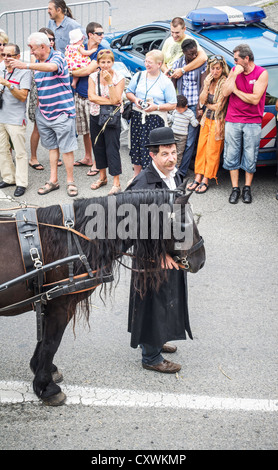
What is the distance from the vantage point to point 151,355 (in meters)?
4.44

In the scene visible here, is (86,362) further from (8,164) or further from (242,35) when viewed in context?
(242,35)

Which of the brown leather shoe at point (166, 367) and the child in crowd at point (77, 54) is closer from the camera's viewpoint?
the brown leather shoe at point (166, 367)

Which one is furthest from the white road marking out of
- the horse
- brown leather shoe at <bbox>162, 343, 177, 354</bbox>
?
the horse

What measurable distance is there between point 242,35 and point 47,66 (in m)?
3.22

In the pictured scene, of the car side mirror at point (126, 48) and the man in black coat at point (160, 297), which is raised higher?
the car side mirror at point (126, 48)

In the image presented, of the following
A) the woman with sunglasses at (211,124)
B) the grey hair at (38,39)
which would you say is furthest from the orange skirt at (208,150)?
the grey hair at (38,39)

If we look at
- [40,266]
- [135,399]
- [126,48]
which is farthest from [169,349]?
[126,48]

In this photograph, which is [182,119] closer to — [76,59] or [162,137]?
[76,59]

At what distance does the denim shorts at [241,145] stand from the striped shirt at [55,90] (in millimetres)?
2119

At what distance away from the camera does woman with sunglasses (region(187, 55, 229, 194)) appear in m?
7.12

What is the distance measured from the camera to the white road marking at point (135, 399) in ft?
13.5

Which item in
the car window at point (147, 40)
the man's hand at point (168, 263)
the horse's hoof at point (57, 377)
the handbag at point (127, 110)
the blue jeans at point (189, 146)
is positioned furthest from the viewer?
the car window at point (147, 40)

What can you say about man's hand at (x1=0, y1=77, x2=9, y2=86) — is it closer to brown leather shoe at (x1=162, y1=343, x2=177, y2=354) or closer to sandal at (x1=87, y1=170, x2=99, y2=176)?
sandal at (x1=87, y1=170, x2=99, y2=176)

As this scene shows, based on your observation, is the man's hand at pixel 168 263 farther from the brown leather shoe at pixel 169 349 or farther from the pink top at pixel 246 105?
the pink top at pixel 246 105
